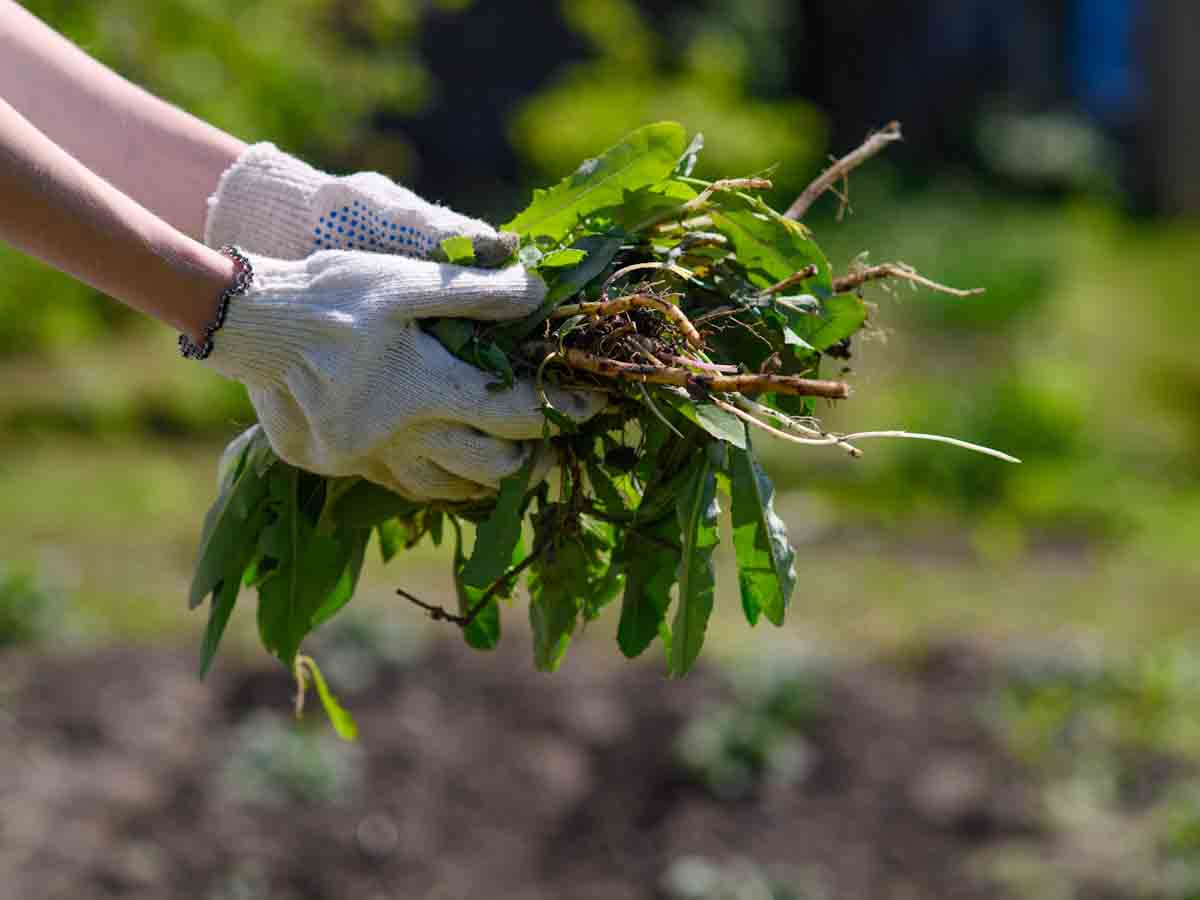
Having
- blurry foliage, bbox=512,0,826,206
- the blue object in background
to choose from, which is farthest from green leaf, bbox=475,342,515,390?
the blue object in background

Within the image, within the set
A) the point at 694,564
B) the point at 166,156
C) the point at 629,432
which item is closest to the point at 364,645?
the point at 166,156

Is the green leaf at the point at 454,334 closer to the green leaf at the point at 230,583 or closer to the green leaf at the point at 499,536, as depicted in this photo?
the green leaf at the point at 499,536

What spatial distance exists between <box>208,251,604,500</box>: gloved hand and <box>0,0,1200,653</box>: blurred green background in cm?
56

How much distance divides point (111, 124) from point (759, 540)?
1146 millimetres

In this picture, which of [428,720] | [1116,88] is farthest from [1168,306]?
[428,720]

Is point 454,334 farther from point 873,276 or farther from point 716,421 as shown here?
point 873,276

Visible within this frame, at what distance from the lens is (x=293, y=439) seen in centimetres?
207

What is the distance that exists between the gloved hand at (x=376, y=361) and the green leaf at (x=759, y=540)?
223 mm

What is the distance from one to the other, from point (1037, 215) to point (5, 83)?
364 inches

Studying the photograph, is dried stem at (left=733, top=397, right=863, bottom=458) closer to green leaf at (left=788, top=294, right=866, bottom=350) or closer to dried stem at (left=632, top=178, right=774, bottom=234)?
green leaf at (left=788, top=294, right=866, bottom=350)

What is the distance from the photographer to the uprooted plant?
204cm

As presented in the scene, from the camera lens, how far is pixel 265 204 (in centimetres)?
223

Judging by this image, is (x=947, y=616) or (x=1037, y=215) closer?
(x=947, y=616)

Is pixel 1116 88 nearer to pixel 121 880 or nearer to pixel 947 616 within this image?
pixel 947 616
